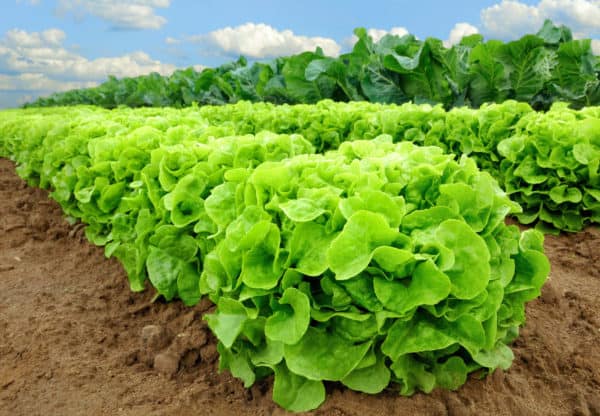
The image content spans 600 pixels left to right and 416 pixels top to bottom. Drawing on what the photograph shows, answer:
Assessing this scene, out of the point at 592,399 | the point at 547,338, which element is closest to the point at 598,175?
the point at 547,338

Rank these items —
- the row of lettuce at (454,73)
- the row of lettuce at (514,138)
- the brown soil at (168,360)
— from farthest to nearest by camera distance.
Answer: the row of lettuce at (454,73) → the row of lettuce at (514,138) → the brown soil at (168,360)

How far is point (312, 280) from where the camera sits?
2.71 metres

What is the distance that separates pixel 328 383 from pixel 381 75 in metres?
10.3

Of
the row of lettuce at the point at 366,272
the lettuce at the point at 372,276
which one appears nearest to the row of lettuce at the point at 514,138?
the row of lettuce at the point at 366,272

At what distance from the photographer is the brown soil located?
290 cm

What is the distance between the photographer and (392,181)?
2.88m

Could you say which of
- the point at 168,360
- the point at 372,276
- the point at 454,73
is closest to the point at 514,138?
the point at 372,276

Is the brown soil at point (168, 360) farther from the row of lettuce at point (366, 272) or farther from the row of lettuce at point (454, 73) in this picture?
the row of lettuce at point (454, 73)

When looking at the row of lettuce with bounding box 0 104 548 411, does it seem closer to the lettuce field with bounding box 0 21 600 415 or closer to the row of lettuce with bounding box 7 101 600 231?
the lettuce field with bounding box 0 21 600 415

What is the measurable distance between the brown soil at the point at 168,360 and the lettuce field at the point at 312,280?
1 cm

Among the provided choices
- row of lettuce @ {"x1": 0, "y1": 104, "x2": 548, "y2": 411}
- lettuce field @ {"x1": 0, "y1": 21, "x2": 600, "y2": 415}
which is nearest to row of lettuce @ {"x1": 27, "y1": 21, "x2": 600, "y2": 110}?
lettuce field @ {"x1": 0, "y1": 21, "x2": 600, "y2": 415}

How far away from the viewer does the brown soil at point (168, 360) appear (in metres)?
2.90

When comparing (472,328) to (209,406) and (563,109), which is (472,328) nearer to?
(209,406)

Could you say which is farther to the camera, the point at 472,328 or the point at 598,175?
the point at 598,175
